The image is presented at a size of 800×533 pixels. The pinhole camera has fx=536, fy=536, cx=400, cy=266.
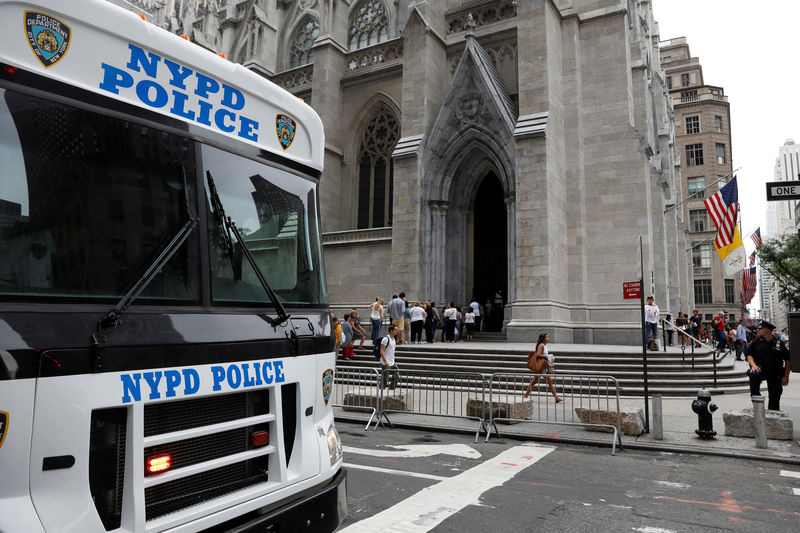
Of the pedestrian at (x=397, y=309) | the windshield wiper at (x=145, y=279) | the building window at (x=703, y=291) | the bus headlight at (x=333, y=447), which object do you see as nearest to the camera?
the windshield wiper at (x=145, y=279)

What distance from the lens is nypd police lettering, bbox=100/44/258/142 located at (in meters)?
2.63

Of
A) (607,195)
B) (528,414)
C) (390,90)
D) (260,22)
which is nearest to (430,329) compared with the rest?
(607,195)

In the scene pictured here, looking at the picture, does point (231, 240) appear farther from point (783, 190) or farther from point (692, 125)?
point (692, 125)

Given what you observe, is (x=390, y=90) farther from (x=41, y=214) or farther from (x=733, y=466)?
(x=41, y=214)

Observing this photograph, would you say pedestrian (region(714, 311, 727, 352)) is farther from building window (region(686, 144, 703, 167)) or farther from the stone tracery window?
building window (region(686, 144, 703, 167))

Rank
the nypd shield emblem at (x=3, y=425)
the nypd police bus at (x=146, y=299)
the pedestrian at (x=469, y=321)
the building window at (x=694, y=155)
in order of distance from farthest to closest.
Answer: the building window at (x=694, y=155) < the pedestrian at (x=469, y=321) < the nypd police bus at (x=146, y=299) < the nypd shield emblem at (x=3, y=425)

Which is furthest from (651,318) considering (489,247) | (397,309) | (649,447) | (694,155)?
(694,155)

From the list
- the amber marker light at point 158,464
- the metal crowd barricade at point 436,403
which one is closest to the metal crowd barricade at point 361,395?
the metal crowd barricade at point 436,403

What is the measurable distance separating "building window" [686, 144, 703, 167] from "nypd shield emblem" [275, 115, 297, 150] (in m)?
63.5

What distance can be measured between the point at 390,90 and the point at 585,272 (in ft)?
41.3

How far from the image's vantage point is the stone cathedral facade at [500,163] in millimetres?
19031

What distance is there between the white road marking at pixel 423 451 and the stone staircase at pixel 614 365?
565 cm

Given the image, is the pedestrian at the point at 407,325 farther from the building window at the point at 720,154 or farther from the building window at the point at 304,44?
the building window at the point at 720,154

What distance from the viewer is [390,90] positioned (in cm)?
2539
